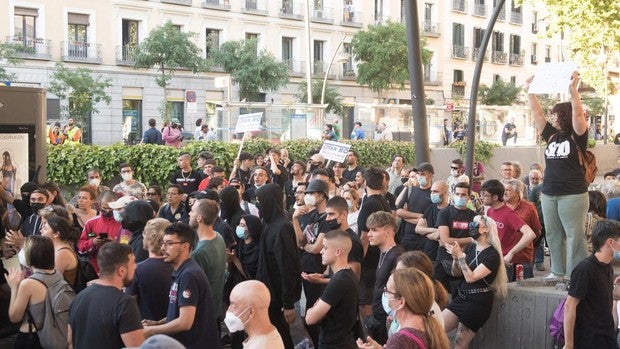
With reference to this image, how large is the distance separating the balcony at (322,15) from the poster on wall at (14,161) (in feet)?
137

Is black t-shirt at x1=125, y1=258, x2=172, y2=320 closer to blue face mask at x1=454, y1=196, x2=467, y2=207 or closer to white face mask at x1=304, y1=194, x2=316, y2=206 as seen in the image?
white face mask at x1=304, y1=194, x2=316, y2=206

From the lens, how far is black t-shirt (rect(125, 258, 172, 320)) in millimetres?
6180

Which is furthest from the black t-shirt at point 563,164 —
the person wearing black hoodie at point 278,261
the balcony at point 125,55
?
the balcony at point 125,55

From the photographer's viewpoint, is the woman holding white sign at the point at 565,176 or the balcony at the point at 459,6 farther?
the balcony at the point at 459,6

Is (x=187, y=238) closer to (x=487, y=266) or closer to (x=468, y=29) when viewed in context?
(x=487, y=266)

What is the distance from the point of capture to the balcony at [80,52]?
40.5 metres

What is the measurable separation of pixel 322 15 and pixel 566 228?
152 feet

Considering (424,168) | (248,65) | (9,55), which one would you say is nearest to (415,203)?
(424,168)

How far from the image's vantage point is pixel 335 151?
1384 cm

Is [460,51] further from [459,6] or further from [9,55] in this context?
[9,55]

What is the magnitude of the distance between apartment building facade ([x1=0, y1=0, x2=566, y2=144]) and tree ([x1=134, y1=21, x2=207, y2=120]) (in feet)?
Answer: 6.47

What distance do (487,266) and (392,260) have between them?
3.05 ft

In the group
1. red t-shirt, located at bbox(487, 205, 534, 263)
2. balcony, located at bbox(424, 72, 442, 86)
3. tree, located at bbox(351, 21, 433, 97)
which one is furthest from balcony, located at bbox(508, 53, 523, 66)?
red t-shirt, located at bbox(487, 205, 534, 263)

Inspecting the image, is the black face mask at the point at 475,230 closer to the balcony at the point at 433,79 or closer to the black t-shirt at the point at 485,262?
the black t-shirt at the point at 485,262
